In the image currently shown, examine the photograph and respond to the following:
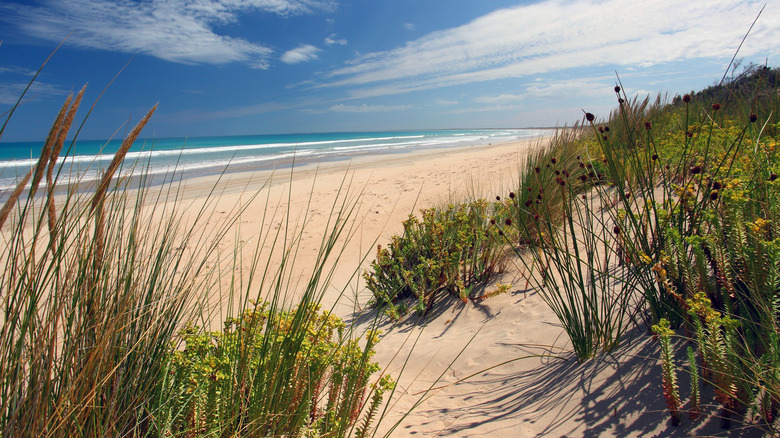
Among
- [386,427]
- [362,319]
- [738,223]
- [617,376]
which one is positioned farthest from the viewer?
[362,319]

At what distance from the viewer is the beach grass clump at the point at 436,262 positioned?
3.26 m

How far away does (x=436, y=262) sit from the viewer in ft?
10.7

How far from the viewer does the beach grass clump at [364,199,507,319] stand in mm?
3262

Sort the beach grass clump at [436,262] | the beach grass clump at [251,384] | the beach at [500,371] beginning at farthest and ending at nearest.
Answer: the beach grass clump at [436,262]
the beach at [500,371]
the beach grass clump at [251,384]

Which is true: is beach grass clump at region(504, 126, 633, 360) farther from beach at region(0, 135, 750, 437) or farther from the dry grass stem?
the dry grass stem

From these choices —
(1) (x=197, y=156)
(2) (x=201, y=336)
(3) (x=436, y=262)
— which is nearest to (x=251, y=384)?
(2) (x=201, y=336)

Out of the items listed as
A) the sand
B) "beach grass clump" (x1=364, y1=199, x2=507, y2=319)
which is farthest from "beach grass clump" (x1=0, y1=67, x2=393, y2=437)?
"beach grass clump" (x1=364, y1=199, x2=507, y2=319)

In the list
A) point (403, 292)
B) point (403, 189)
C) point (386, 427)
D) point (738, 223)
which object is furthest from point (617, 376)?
point (403, 189)

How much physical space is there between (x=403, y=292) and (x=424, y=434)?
1.76 metres

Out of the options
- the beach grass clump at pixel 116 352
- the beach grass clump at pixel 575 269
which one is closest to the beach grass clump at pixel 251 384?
the beach grass clump at pixel 116 352

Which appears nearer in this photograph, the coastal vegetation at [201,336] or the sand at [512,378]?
A: the coastal vegetation at [201,336]

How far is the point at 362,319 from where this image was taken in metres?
3.55

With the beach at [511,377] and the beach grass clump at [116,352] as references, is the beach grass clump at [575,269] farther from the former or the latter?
the beach grass clump at [116,352]

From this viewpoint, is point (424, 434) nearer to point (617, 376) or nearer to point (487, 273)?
point (617, 376)
